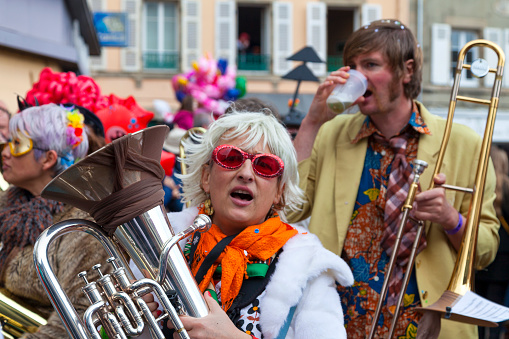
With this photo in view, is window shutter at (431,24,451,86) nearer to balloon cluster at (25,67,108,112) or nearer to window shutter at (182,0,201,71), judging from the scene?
window shutter at (182,0,201,71)

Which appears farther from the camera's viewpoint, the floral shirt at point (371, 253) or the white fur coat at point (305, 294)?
the floral shirt at point (371, 253)

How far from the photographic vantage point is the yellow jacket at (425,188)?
2865 millimetres

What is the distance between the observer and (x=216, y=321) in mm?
1954

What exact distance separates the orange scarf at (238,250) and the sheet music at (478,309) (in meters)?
0.75

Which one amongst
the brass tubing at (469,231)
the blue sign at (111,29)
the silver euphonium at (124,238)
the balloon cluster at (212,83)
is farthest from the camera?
the blue sign at (111,29)

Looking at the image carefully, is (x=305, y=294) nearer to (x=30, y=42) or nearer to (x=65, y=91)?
(x=65, y=91)

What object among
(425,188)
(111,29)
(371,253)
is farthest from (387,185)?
(111,29)

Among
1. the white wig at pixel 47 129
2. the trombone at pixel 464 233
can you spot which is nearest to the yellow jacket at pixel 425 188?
the trombone at pixel 464 233

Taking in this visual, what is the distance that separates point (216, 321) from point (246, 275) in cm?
28

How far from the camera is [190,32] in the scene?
1723cm

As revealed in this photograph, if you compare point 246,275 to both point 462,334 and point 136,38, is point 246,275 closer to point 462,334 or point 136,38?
point 462,334

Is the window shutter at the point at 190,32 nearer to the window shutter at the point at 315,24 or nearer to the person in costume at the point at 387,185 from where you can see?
the window shutter at the point at 315,24

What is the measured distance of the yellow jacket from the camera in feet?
Answer: 9.40

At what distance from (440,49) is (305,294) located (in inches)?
650
